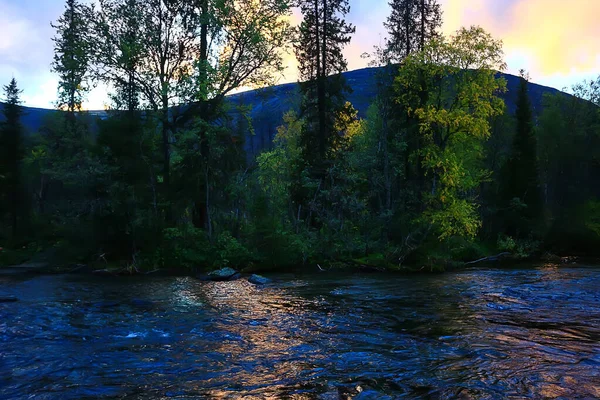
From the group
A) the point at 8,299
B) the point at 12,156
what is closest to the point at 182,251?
the point at 8,299

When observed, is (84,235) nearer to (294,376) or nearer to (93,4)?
(93,4)

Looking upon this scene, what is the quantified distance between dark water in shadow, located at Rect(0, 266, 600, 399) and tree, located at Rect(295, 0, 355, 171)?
1929 cm

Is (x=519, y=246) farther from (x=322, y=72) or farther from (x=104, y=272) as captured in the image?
(x=104, y=272)

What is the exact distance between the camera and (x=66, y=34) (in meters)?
26.7

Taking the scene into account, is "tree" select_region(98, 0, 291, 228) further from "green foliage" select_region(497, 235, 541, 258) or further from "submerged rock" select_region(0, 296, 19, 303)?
"green foliage" select_region(497, 235, 541, 258)

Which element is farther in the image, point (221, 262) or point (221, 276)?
point (221, 262)

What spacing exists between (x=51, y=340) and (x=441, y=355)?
348 inches

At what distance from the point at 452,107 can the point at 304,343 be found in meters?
24.9

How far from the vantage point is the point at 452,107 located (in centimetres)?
3006

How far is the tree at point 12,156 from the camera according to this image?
1480 inches

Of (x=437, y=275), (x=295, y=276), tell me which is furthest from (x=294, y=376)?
(x=437, y=275)

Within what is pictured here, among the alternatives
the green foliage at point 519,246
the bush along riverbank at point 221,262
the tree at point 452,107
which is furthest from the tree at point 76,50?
the green foliage at point 519,246

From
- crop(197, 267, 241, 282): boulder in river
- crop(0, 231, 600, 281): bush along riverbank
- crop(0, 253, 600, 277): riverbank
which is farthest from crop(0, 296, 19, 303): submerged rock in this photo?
crop(197, 267, 241, 282): boulder in river

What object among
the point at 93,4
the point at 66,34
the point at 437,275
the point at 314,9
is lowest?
the point at 437,275
